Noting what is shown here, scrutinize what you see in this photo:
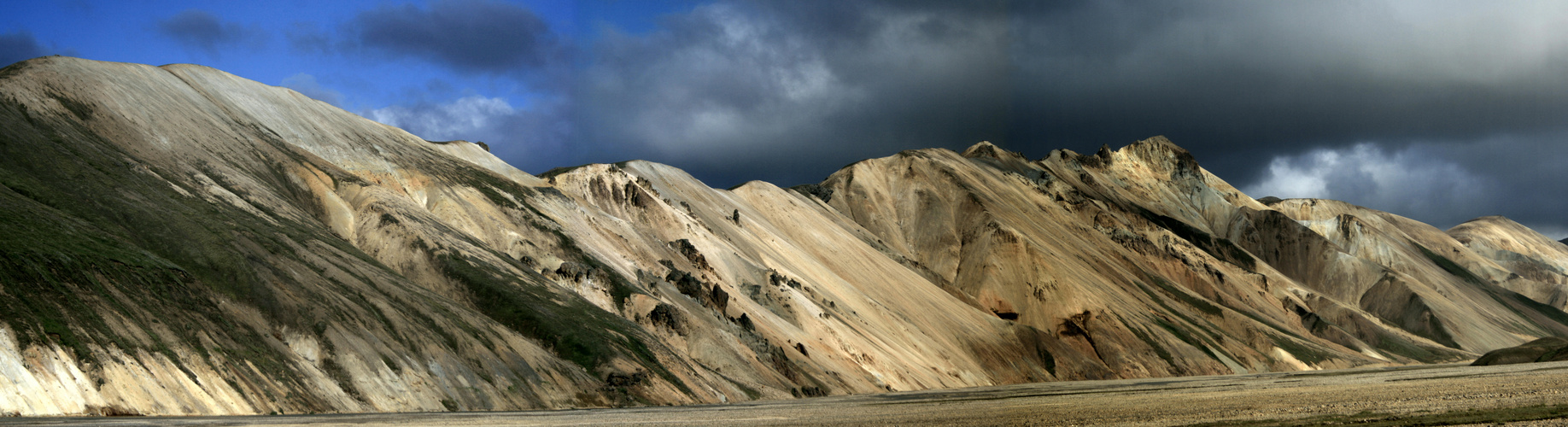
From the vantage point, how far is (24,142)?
4328 cm

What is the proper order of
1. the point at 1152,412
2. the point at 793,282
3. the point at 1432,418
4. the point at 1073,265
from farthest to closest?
the point at 1073,265, the point at 793,282, the point at 1152,412, the point at 1432,418

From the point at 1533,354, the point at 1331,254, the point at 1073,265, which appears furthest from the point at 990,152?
the point at 1533,354

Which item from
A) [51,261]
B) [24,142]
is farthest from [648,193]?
[51,261]

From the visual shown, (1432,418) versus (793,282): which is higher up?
(793,282)

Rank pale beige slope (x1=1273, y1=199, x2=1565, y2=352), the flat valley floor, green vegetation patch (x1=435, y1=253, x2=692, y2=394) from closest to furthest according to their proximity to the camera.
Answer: the flat valley floor < green vegetation patch (x1=435, y1=253, x2=692, y2=394) < pale beige slope (x1=1273, y1=199, x2=1565, y2=352)

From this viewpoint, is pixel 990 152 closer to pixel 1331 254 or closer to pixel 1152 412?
pixel 1331 254

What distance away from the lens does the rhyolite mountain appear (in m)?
34.8

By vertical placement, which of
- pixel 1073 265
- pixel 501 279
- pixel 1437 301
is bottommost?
pixel 501 279

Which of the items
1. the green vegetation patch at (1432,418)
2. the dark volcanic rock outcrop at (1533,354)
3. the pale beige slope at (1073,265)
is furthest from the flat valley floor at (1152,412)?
the pale beige slope at (1073,265)

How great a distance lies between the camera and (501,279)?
56844 millimetres

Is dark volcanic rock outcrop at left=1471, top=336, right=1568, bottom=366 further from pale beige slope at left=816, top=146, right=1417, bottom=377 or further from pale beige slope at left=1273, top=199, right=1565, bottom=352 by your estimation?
pale beige slope at left=1273, top=199, right=1565, bottom=352

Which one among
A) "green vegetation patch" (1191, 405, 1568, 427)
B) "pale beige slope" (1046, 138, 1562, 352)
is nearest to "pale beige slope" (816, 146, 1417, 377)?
"pale beige slope" (1046, 138, 1562, 352)

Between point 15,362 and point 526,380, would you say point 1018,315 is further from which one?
point 15,362

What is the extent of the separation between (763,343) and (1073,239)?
7972cm
